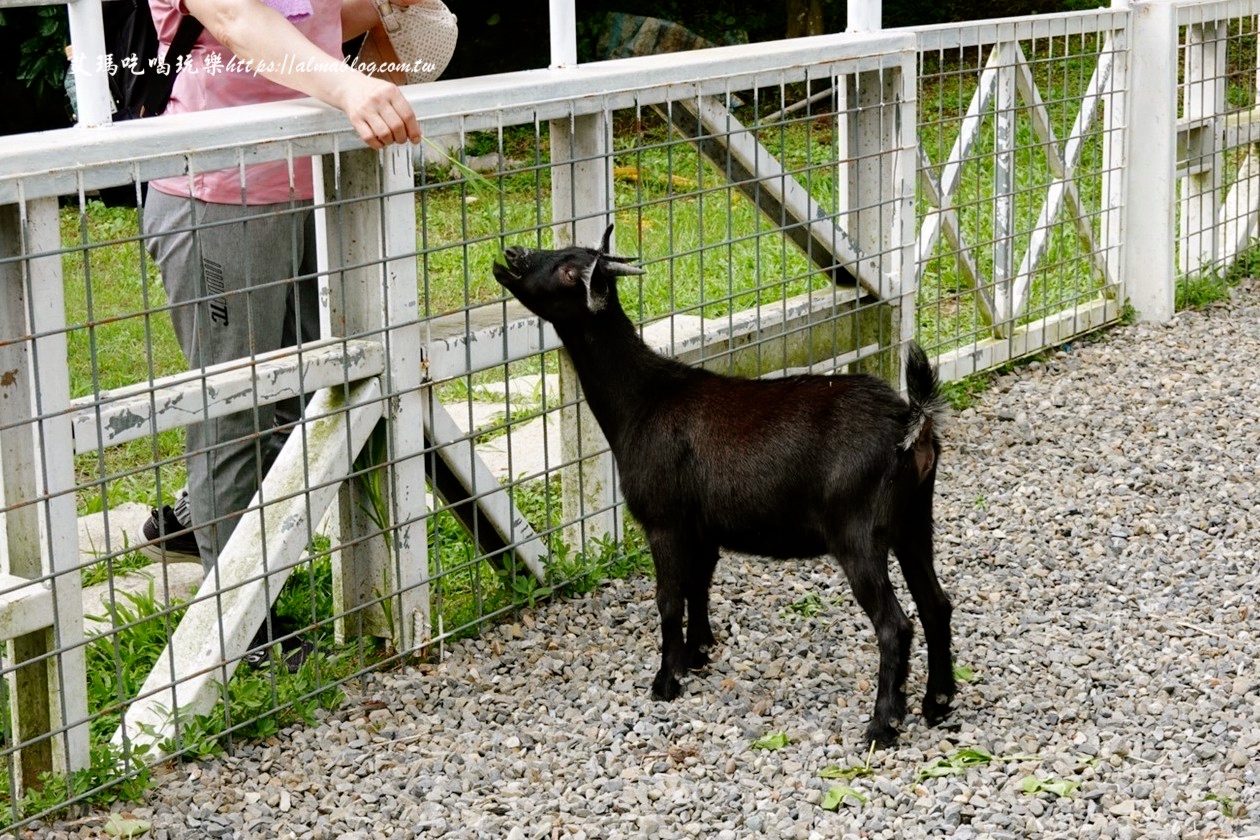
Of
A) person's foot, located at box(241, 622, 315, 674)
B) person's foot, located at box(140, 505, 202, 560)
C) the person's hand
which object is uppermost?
the person's hand

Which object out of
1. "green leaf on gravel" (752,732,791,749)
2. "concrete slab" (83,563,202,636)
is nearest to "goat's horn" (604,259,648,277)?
"green leaf on gravel" (752,732,791,749)

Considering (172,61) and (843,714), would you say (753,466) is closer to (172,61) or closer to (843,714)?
(843,714)

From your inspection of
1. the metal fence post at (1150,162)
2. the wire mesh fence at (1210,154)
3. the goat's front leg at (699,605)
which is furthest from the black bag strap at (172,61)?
the wire mesh fence at (1210,154)

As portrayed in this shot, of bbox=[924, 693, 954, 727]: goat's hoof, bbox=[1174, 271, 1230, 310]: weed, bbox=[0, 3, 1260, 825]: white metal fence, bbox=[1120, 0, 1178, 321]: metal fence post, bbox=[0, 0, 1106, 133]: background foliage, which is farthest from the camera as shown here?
bbox=[0, 0, 1106, 133]: background foliage

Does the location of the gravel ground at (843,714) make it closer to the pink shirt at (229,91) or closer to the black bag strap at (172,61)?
the pink shirt at (229,91)

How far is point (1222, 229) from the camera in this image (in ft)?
29.8

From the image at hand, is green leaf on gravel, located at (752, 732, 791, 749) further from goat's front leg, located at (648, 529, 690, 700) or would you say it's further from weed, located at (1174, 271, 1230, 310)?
weed, located at (1174, 271, 1230, 310)

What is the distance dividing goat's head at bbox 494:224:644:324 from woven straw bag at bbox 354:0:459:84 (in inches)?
26.4

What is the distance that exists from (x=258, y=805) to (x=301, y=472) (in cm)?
85

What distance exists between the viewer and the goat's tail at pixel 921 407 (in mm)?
3846

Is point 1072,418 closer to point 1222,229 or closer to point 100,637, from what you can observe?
point 1222,229

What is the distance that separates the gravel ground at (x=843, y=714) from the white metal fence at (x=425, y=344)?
22 centimetres

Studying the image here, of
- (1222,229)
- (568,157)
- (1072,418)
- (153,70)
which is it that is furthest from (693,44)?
(153,70)

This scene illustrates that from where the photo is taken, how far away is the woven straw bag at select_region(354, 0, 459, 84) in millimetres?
4535
